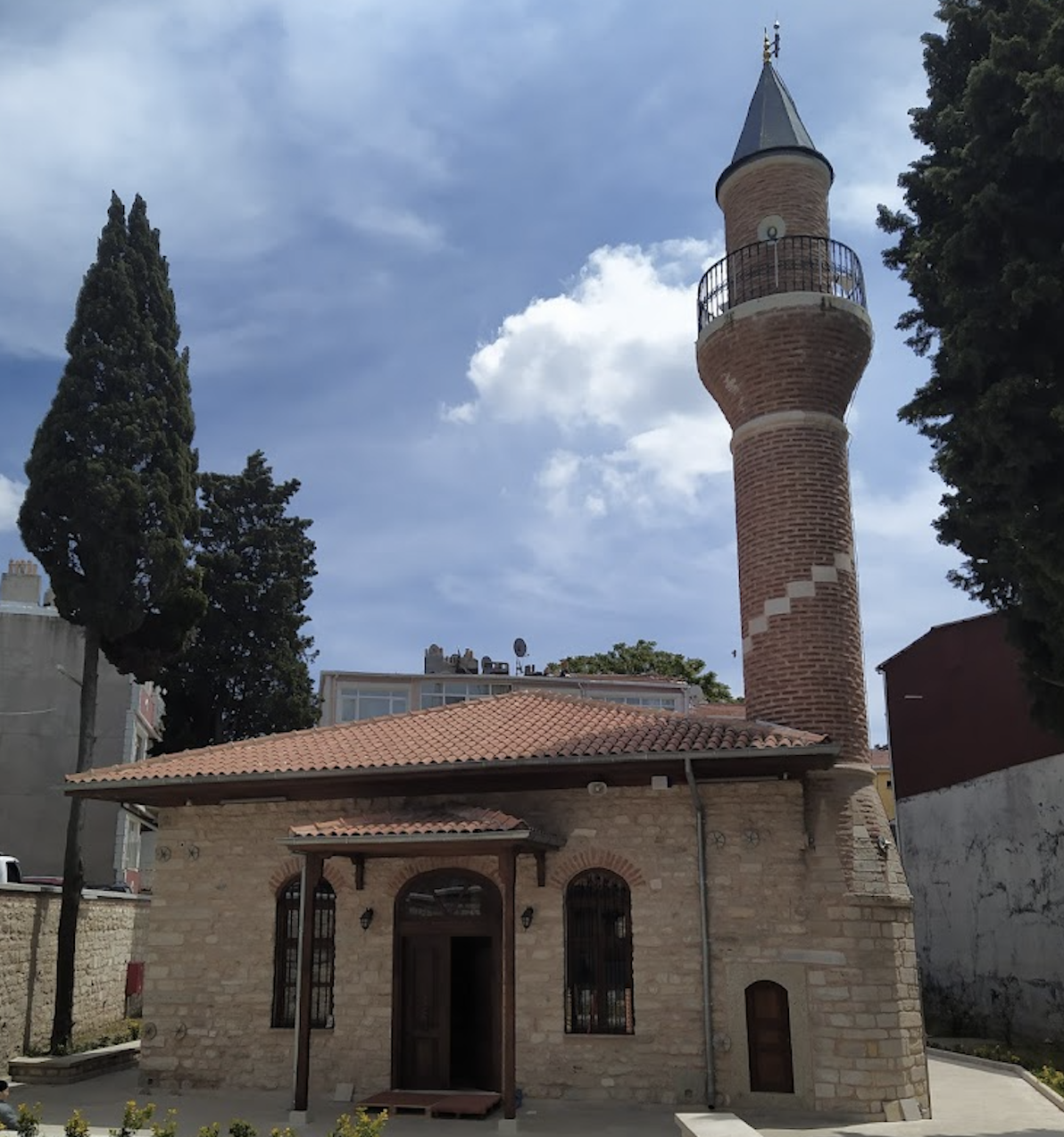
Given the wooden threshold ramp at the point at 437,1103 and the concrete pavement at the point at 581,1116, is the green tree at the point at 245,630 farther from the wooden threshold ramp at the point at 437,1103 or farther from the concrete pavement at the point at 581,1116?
the wooden threshold ramp at the point at 437,1103

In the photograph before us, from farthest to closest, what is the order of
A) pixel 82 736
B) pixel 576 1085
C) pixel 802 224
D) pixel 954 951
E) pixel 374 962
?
pixel 954 951 → pixel 82 736 → pixel 802 224 → pixel 374 962 → pixel 576 1085

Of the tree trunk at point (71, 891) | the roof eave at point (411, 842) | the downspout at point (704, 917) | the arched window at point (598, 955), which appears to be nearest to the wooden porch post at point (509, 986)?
the roof eave at point (411, 842)

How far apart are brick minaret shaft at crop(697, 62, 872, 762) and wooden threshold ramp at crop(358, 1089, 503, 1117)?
18.0ft

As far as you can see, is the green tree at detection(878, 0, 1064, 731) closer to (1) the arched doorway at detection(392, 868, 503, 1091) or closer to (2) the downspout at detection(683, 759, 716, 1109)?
(2) the downspout at detection(683, 759, 716, 1109)

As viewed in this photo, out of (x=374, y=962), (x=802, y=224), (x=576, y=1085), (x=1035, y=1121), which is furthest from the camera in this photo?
(x=802, y=224)

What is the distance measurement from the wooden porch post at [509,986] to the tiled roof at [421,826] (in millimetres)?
333

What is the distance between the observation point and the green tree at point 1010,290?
33.7 ft

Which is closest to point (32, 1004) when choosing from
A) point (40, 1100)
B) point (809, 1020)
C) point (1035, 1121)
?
point (40, 1100)

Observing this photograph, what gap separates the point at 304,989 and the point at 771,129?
12618 millimetres

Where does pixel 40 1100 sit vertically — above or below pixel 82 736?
below

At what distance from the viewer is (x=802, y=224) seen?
49.3 feet

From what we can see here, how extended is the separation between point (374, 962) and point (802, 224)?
10902 mm

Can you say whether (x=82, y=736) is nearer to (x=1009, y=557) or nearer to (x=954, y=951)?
(x=1009, y=557)

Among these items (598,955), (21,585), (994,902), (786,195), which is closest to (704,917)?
(598,955)
